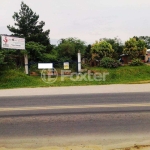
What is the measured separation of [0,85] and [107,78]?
27.5 feet

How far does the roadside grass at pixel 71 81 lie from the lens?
50.1 ft

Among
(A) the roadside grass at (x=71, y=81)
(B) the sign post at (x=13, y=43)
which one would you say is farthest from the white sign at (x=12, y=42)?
(A) the roadside grass at (x=71, y=81)

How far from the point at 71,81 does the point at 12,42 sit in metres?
6.15

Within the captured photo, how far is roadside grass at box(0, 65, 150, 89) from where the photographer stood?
50.1 ft

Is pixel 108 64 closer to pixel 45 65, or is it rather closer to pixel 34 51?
pixel 45 65

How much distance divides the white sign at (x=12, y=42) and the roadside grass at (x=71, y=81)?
2.10m

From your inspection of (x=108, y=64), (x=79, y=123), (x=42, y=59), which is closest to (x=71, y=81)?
(x=108, y=64)

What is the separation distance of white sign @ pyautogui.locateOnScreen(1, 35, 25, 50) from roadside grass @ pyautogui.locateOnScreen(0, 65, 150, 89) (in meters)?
2.10

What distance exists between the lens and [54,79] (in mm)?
16469

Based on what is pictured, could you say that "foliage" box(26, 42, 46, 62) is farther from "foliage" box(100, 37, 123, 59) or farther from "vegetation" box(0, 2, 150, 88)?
"foliage" box(100, 37, 123, 59)

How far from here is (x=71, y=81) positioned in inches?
625

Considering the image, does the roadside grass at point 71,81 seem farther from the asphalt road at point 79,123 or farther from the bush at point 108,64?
the asphalt road at point 79,123

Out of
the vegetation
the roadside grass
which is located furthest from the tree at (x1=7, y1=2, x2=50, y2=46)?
the roadside grass

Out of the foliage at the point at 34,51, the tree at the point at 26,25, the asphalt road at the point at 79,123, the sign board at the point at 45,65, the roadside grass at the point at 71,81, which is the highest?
the tree at the point at 26,25
